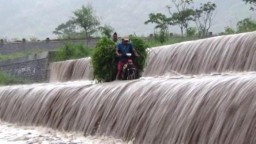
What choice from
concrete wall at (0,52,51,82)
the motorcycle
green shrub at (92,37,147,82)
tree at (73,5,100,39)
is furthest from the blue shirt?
tree at (73,5,100,39)

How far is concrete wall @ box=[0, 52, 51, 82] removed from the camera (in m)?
32.1

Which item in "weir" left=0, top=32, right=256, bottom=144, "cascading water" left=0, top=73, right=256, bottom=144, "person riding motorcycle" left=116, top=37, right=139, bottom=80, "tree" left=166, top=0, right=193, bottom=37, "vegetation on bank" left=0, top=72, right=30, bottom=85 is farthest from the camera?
"tree" left=166, top=0, right=193, bottom=37

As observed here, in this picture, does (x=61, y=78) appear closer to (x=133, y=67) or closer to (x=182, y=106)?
(x=133, y=67)

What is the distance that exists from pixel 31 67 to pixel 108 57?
19237 millimetres

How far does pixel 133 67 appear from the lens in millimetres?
14766

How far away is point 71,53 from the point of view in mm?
32469

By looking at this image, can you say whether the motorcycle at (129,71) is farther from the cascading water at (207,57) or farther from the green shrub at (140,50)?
the cascading water at (207,57)

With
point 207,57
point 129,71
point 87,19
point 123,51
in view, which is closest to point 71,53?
point 207,57

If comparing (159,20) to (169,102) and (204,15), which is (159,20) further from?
(169,102)

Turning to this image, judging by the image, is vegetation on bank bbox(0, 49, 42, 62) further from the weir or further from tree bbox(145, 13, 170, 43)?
the weir

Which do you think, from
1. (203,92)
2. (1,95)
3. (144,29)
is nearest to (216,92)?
(203,92)

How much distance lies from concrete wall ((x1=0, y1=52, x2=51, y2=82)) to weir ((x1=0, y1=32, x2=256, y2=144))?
1220cm

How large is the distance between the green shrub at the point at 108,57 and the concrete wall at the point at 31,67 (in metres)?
16.2

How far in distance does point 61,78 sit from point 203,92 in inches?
744
